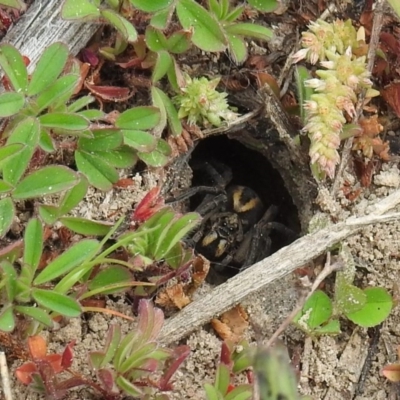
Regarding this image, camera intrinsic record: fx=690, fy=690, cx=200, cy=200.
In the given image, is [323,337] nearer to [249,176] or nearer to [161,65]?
[161,65]

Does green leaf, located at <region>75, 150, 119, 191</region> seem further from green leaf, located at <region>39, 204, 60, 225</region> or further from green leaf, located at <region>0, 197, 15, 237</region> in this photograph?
green leaf, located at <region>0, 197, 15, 237</region>

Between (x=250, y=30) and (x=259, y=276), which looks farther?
(x=250, y=30)

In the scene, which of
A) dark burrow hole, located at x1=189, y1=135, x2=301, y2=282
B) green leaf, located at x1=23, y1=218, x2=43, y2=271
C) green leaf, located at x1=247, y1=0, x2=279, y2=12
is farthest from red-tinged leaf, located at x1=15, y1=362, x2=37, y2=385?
green leaf, located at x1=247, y1=0, x2=279, y2=12

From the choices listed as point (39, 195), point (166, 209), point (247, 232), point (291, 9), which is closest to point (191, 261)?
point (166, 209)

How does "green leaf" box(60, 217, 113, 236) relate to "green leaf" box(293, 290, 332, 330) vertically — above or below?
above

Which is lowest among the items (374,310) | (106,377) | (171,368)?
(374,310)

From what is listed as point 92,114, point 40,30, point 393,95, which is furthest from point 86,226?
point 393,95
